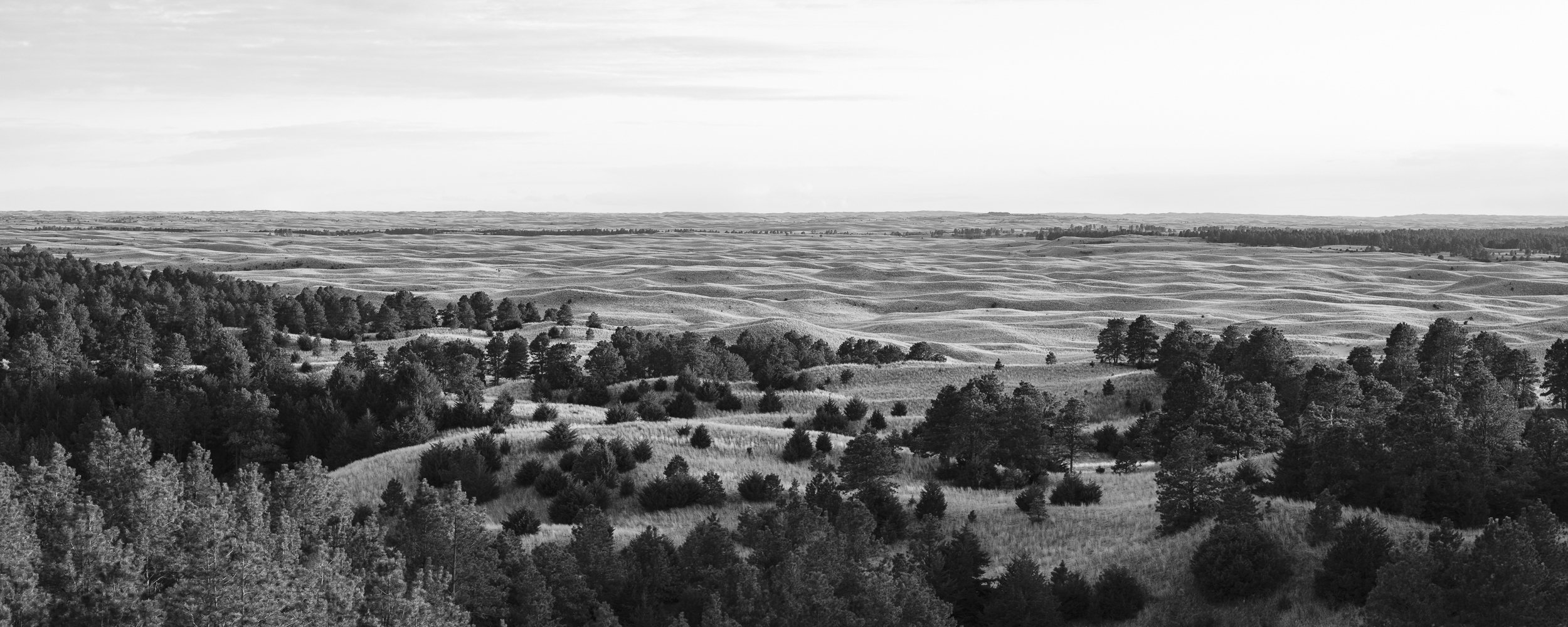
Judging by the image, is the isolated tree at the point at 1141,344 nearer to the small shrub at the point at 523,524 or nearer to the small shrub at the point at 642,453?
the small shrub at the point at 642,453

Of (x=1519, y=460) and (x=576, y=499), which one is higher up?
(x=1519, y=460)

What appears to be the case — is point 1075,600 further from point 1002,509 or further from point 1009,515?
point 1002,509

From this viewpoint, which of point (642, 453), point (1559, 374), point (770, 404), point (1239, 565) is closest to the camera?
point (1239, 565)

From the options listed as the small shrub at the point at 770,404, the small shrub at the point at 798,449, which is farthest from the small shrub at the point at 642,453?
the small shrub at the point at 770,404

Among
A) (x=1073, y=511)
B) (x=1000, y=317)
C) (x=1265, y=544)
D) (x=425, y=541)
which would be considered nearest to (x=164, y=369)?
(x=425, y=541)

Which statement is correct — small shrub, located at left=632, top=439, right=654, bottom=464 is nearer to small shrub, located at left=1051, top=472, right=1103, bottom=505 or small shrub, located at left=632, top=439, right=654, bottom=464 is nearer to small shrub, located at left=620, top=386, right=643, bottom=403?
small shrub, located at left=1051, top=472, right=1103, bottom=505

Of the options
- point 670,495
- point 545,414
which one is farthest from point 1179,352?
point 670,495

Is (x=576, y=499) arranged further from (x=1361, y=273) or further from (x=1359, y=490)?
(x=1361, y=273)
